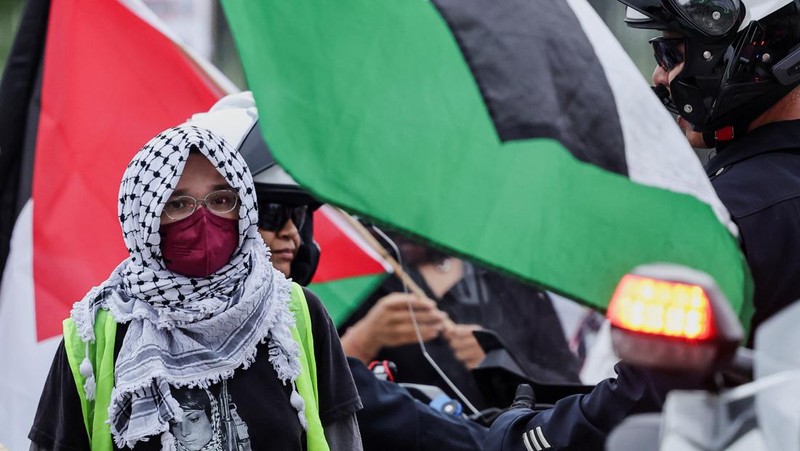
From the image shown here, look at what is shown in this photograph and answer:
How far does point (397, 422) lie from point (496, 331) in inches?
40.3

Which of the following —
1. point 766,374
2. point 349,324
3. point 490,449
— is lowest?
point 349,324

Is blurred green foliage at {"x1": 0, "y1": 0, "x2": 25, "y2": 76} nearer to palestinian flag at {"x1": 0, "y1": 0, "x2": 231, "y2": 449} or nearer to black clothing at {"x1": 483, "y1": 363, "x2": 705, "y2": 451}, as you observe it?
palestinian flag at {"x1": 0, "y1": 0, "x2": 231, "y2": 449}

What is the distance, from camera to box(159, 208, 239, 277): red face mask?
3322 mm

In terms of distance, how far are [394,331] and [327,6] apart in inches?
73.1

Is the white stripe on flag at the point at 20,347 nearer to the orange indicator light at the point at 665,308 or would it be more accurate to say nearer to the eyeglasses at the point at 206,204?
the eyeglasses at the point at 206,204

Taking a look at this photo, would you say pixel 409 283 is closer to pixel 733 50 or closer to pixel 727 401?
pixel 733 50

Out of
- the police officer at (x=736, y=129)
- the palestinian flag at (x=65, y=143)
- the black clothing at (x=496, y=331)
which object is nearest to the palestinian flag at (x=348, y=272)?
the black clothing at (x=496, y=331)

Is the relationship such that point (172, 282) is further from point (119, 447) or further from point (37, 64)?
point (37, 64)

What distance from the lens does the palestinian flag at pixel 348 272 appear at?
18.4 feet

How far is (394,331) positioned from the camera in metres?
5.31

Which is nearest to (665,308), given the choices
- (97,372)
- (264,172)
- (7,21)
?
(97,372)

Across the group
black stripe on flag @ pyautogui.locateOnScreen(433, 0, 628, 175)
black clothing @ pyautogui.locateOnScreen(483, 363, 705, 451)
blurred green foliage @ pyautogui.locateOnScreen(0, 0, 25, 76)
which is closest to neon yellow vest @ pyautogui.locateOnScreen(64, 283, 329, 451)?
black clothing @ pyautogui.locateOnScreen(483, 363, 705, 451)

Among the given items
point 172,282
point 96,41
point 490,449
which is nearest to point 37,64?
point 96,41

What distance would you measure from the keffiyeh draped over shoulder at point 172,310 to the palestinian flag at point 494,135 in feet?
1.11
